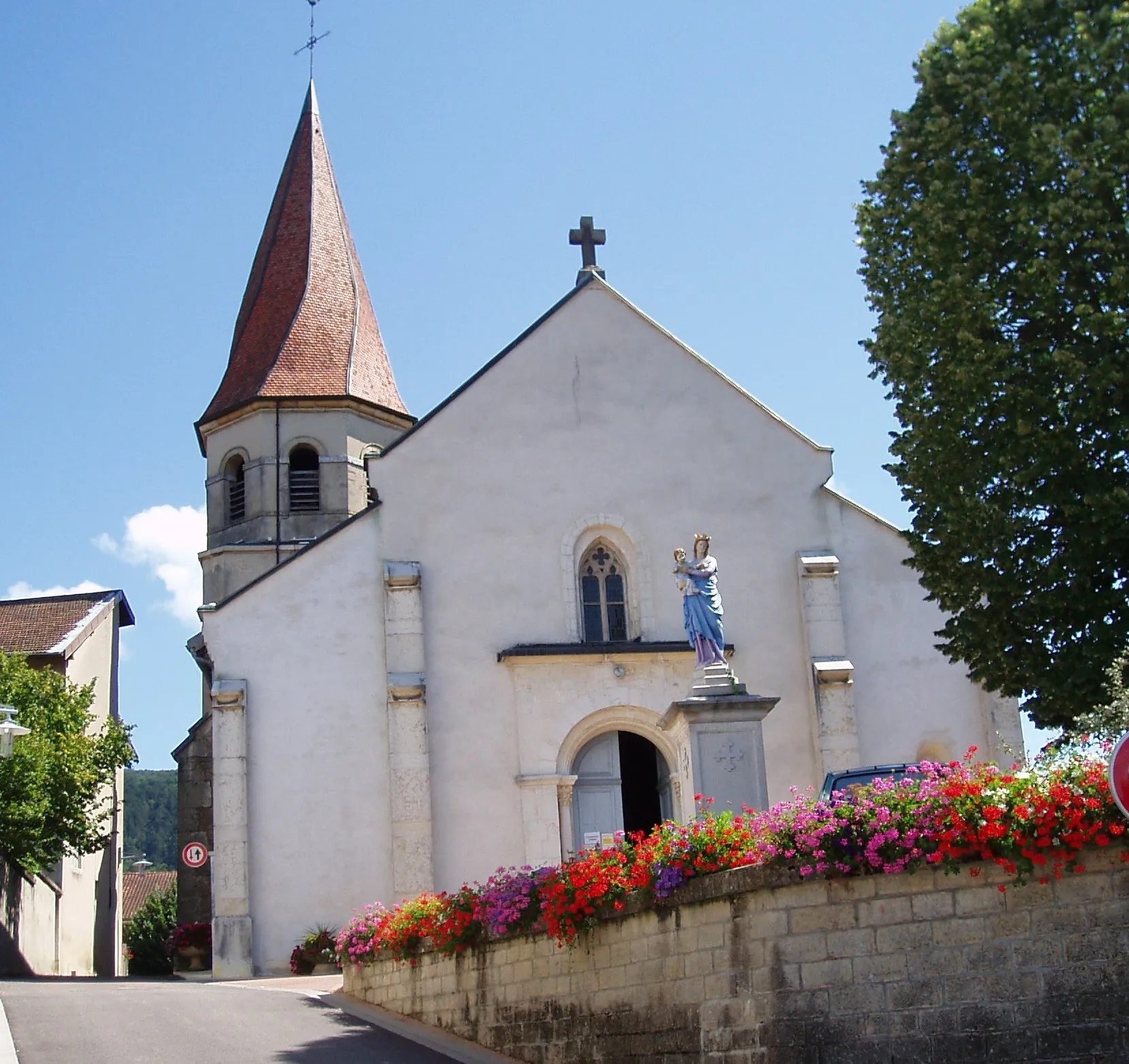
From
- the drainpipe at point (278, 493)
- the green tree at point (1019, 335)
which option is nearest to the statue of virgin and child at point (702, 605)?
the green tree at point (1019, 335)

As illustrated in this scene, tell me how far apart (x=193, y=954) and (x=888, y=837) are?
1517cm

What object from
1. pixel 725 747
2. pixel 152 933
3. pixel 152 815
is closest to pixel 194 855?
pixel 725 747

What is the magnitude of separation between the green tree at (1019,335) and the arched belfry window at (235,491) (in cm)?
1771

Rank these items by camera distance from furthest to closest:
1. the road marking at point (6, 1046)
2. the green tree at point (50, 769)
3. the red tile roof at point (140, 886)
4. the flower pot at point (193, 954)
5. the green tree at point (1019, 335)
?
the red tile roof at point (140, 886) → the green tree at point (50, 769) → the flower pot at point (193, 954) → the green tree at point (1019, 335) → the road marking at point (6, 1046)

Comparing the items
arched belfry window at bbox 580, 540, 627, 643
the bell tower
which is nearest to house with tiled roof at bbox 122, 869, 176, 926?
the bell tower

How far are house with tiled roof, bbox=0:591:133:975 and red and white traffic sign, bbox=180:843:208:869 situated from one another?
3110 millimetres

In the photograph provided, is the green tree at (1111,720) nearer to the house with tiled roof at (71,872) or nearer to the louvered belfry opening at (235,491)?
the house with tiled roof at (71,872)

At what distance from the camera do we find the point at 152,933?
129ft

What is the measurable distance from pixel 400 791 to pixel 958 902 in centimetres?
1246

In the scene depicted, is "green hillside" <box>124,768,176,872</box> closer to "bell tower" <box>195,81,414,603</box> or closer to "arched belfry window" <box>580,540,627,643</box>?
"bell tower" <box>195,81,414,603</box>

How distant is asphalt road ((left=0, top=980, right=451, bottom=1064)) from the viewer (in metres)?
11.6

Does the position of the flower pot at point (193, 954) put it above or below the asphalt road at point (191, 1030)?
above

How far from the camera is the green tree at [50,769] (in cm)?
2242

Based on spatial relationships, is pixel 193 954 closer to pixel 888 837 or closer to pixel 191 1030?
pixel 191 1030
